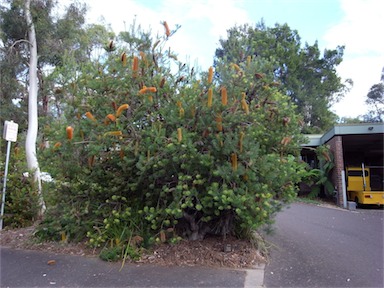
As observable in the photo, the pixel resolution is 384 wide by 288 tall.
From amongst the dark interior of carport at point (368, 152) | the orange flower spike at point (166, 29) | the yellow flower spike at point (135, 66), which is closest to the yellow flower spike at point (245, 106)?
the yellow flower spike at point (135, 66)

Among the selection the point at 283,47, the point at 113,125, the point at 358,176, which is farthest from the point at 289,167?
the point at 283,47

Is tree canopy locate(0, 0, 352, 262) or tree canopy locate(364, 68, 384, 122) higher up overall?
tree canopy locate(364, 68, 384, 122)

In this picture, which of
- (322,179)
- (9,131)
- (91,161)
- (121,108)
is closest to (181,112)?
(121,108)

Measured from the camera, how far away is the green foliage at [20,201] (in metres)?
7.04

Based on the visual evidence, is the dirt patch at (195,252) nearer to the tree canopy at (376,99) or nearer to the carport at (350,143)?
the carport at (350,143)

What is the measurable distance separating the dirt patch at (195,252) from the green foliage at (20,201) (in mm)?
1294

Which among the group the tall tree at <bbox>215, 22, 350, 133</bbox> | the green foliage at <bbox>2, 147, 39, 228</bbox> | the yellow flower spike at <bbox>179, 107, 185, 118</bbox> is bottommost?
the green foliage at <bbox>2, 147, 39, 228</bbox>

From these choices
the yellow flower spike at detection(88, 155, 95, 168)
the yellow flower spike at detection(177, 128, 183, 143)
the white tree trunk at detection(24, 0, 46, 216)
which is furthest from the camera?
the white tree trunk at detection(24, 0, 46, 216)

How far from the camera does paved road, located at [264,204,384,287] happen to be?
14.6 ft

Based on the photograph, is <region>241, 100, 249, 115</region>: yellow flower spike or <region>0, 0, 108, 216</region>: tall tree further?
<region>0, 0, 108, 216</region>: tall tree

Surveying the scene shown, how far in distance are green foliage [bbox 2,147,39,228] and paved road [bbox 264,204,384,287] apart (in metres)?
5.00

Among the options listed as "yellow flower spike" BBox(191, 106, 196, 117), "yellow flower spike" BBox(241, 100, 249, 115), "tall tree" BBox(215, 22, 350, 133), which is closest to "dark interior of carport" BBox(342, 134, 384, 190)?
"tall tree" BBox(215, 22, 350, 133)

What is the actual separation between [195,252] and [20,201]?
13.5ft

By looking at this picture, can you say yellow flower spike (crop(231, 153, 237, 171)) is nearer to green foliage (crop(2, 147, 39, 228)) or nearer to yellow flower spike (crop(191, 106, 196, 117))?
yellow flower spike (crop(191, 106, 196, 117))
